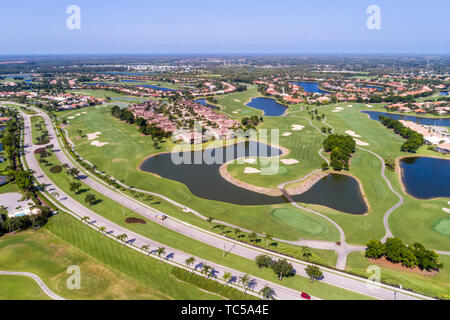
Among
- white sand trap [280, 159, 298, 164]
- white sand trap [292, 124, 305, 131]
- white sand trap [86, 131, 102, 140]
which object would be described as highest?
white sand trap [292, 124, 305, 131]

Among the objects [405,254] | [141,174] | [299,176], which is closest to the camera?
[405,254]

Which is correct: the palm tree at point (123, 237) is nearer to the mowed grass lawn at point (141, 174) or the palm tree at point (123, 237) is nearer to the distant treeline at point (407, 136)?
the mowed grass lawn at point (141, 174)

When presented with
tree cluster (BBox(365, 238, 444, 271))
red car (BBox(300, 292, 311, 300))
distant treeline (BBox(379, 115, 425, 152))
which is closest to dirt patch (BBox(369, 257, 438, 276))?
tree cluster (BBox(365, 238, 444, 271))

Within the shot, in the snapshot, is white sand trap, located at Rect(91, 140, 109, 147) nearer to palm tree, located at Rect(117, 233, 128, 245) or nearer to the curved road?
palm tree, located at Rect(117, 233, 128, 245)

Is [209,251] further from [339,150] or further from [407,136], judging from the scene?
[407,136]

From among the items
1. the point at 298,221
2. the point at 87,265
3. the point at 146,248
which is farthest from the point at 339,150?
the point at 87,265
